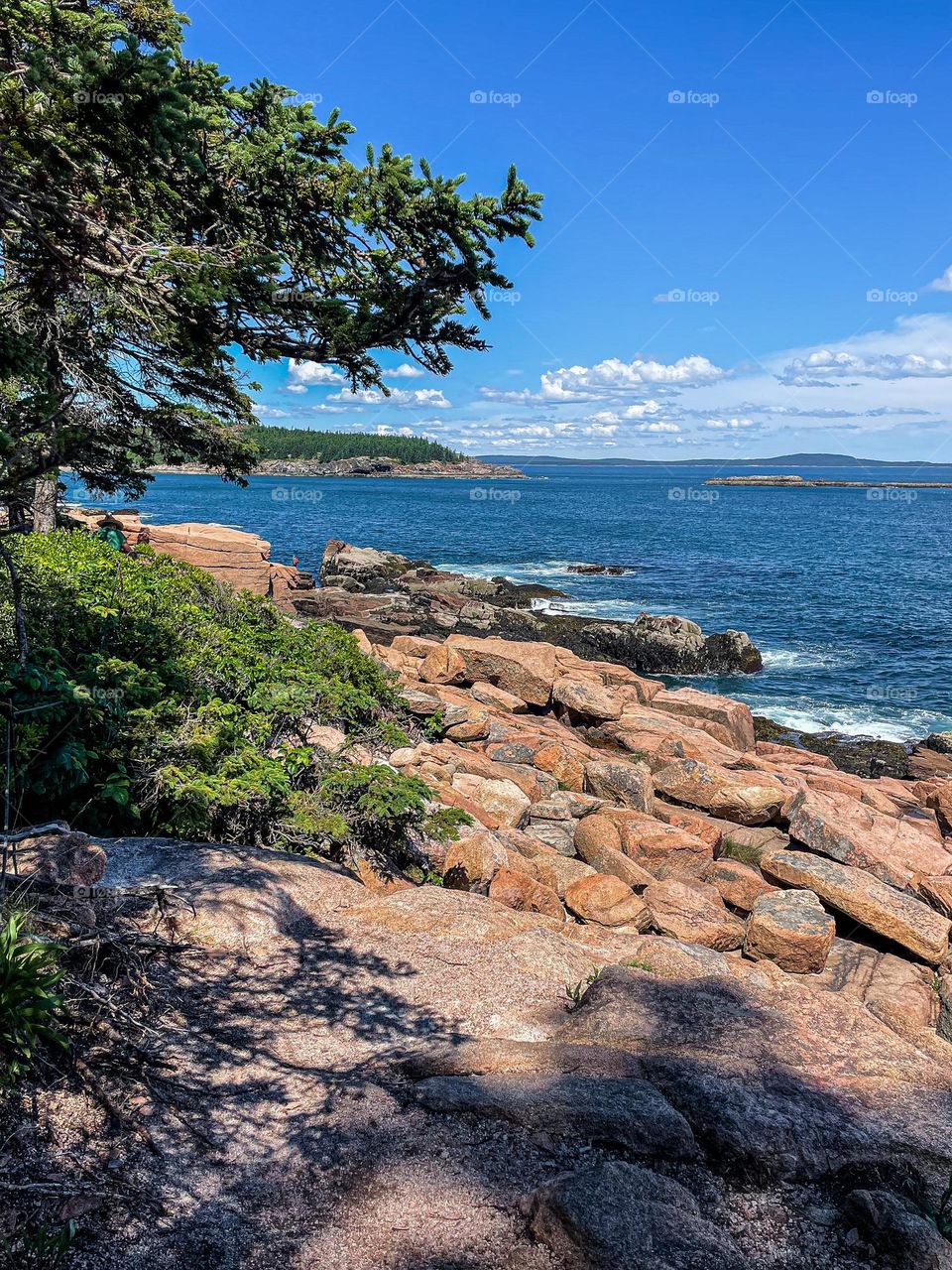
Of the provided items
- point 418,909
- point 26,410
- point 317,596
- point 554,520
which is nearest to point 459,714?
point 418,909

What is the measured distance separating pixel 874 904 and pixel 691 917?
2593 mm

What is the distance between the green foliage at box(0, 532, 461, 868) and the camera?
777 cm

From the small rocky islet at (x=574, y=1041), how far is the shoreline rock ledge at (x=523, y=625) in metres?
16.9

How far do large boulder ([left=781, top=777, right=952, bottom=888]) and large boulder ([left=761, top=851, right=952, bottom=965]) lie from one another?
5.52 ft

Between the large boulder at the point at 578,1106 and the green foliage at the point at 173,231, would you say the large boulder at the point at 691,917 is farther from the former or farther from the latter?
the green foliage at the point at 173,231

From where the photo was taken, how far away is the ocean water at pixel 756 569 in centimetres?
2962

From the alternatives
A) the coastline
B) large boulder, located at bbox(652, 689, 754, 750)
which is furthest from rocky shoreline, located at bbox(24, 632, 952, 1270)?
the coastline

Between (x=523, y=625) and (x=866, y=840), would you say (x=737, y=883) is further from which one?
(x=523, y=625)

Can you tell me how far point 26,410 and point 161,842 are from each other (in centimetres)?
488

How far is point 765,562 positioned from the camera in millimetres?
63375

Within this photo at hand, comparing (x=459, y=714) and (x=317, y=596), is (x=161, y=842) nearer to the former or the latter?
(x=459, y=714)

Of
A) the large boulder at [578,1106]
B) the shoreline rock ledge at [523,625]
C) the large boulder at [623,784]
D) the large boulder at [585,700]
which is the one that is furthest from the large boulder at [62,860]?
the shoreline rock ledge at [523,625]

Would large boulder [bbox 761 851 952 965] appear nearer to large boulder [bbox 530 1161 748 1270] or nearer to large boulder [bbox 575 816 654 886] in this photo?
large boulder [bbox 575 816 654 886]

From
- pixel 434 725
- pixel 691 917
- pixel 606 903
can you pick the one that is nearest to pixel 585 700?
pixel 434 725
